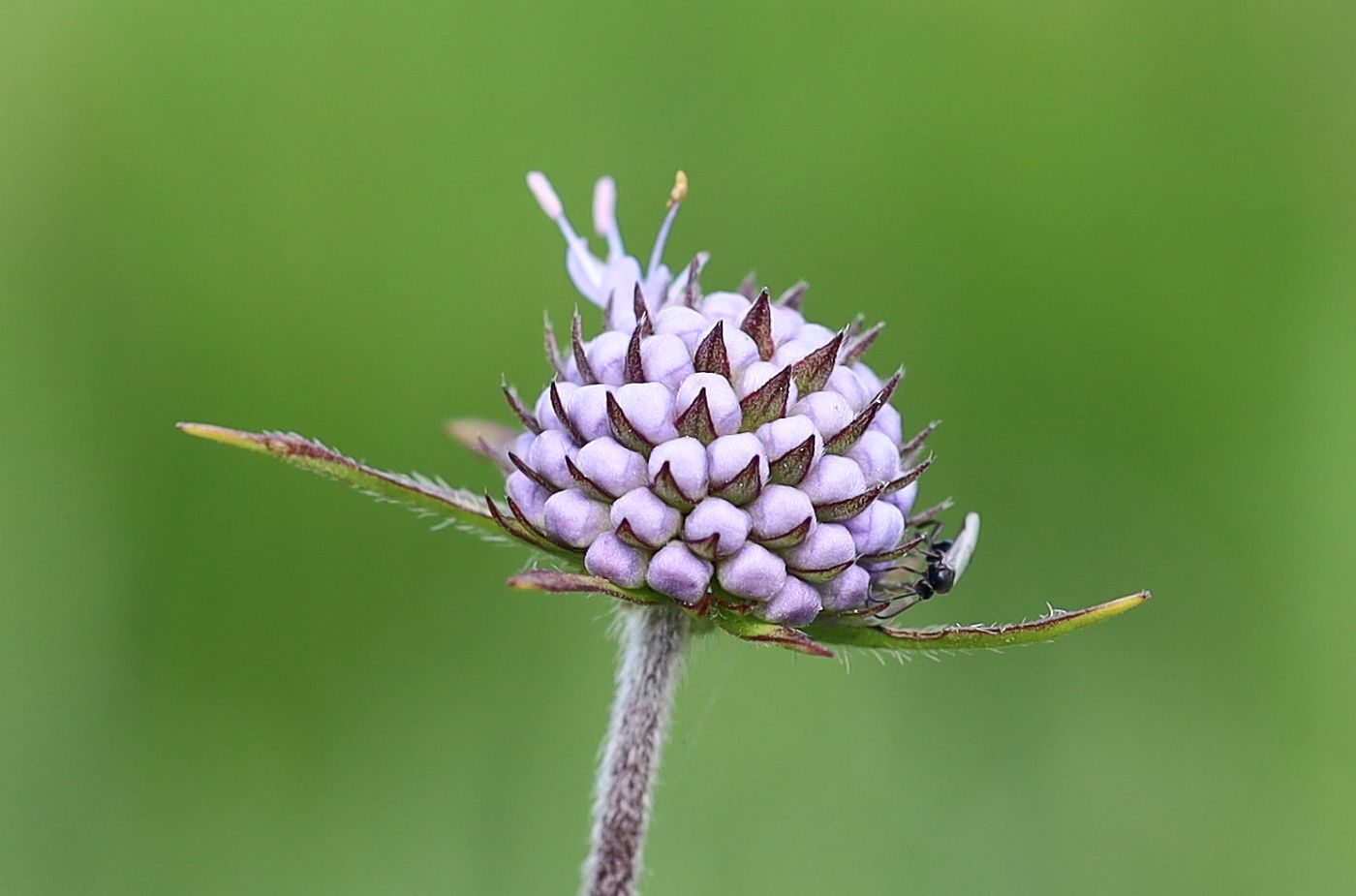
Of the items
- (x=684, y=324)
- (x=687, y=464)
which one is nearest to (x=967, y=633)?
(x=687, y=464)

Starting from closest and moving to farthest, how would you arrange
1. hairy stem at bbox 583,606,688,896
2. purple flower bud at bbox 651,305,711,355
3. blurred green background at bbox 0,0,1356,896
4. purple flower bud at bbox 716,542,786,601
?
purple flower bud at bbox 716,542,786,601
hairy stem at bbox 583,606,688,896
purple flower bud at bbox 651,305,711,355
blurred green background at bbox 0,0,1356,896

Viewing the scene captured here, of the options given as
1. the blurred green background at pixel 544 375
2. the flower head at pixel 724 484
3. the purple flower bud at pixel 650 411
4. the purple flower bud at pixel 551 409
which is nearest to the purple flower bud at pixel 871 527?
the flower head at pixel 724 484

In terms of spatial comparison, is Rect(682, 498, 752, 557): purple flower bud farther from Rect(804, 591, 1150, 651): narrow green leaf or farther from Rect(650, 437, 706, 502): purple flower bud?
Rect(804, 591, 1150, 651): narrow green leaf

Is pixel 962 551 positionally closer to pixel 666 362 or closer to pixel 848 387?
pixel 848 387

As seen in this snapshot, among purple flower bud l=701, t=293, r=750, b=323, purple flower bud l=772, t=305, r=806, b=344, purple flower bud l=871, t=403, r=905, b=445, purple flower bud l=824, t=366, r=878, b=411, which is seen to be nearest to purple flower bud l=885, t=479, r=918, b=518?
purple flower bud l=871, t=403, r=905, b=445

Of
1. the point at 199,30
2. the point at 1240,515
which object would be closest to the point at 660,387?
the point at 1240,515

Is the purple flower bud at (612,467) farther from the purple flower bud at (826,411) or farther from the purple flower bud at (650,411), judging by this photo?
the purple flower bud at (826,411)

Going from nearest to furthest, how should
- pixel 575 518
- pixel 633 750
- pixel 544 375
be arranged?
pixel 575 518, pixel 633 750, pixel 544 375
